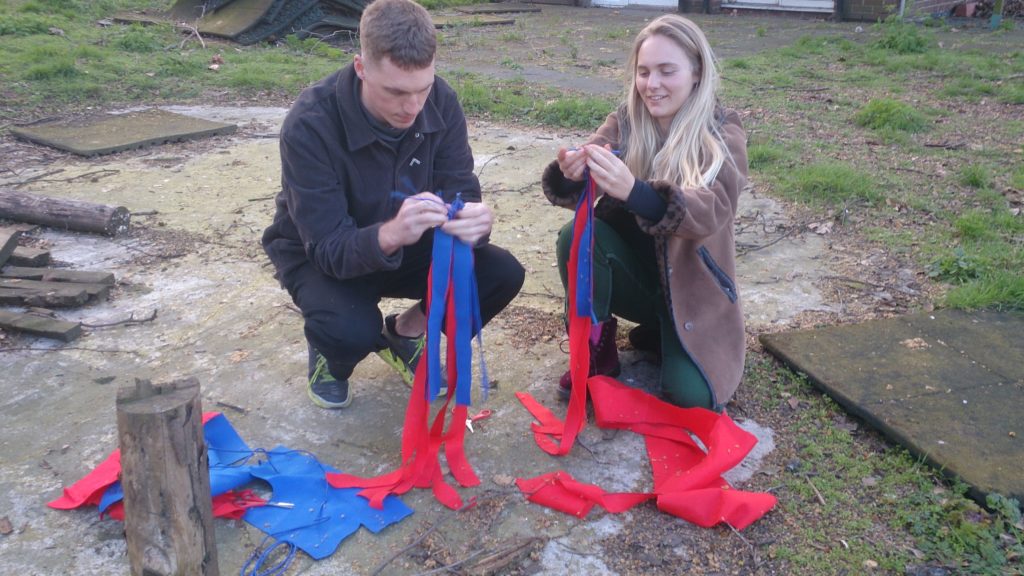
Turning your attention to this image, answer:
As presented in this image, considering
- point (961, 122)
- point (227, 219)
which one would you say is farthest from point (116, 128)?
point (961, 122)

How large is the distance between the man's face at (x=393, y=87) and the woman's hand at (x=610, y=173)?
23.2 inches

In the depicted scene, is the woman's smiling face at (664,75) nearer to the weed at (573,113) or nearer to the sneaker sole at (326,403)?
the sneaker sole at (326,403)

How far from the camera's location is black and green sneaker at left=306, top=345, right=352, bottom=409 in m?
3.11

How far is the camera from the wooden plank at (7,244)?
4184 millimetres

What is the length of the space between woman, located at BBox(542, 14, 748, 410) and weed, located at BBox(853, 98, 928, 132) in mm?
4564

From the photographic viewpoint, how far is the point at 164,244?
4.68 meters

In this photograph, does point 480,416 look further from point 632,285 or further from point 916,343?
point 916,343

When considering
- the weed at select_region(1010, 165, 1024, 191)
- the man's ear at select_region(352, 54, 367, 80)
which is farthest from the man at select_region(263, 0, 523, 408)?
the weed at select_region(1010, 165, 1024, 191)

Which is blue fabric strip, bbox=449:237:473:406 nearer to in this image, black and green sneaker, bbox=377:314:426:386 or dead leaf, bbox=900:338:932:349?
black and green sneaker, bbox=377:314:426:386

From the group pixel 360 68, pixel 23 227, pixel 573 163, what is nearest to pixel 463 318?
pixel 573 163

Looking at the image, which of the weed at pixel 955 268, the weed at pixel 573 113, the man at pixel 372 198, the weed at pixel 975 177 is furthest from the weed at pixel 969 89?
the man at pixel 372 198

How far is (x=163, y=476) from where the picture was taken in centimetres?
192

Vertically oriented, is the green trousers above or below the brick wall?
below

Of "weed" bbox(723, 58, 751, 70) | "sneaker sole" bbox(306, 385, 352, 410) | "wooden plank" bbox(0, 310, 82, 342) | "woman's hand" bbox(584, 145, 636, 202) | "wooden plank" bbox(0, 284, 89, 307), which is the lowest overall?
"sneaker sole" bbox(306, 385, 352, 410)
